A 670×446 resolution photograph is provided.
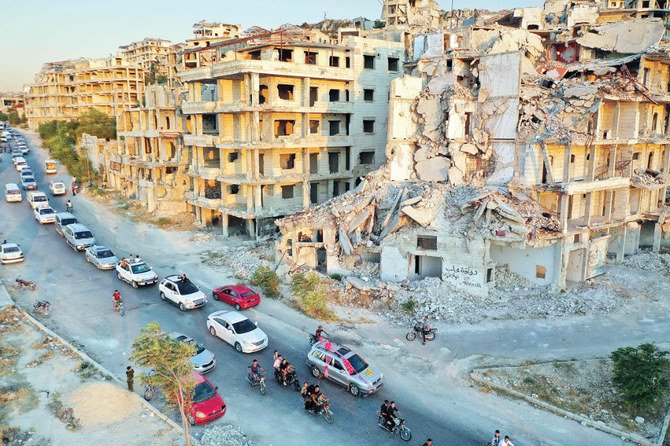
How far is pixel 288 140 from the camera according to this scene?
43812mm

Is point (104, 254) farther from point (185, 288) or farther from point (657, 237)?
point (657, 237)

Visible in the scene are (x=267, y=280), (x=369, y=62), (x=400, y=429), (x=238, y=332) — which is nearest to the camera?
(x=400, y=429)

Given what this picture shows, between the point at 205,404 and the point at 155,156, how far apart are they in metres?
45.3

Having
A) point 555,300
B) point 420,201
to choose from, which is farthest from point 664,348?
point 420,201

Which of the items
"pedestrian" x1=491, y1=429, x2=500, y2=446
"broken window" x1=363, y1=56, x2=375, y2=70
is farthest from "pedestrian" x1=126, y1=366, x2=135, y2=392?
"broken window" x1=363, y1=56, x2=375, y2=70

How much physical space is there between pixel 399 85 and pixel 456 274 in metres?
15.5

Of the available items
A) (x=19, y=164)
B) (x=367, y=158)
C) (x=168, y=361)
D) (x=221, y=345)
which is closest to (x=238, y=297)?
(x=221, y=345)

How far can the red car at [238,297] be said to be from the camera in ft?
96.3

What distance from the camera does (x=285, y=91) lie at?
152ft

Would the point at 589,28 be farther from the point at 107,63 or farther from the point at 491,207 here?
the point at 107,63

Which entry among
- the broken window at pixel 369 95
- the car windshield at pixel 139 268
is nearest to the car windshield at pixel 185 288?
the car windshield at pixel 139 268

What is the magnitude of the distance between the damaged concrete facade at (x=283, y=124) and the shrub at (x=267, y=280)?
11.1 m

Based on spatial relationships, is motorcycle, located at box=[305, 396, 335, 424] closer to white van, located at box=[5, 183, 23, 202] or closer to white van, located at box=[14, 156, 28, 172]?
white van, located at box=[5, 183, 23, 202]

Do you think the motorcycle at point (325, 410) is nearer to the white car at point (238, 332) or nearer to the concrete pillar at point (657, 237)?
the white car at point (238, 332)
